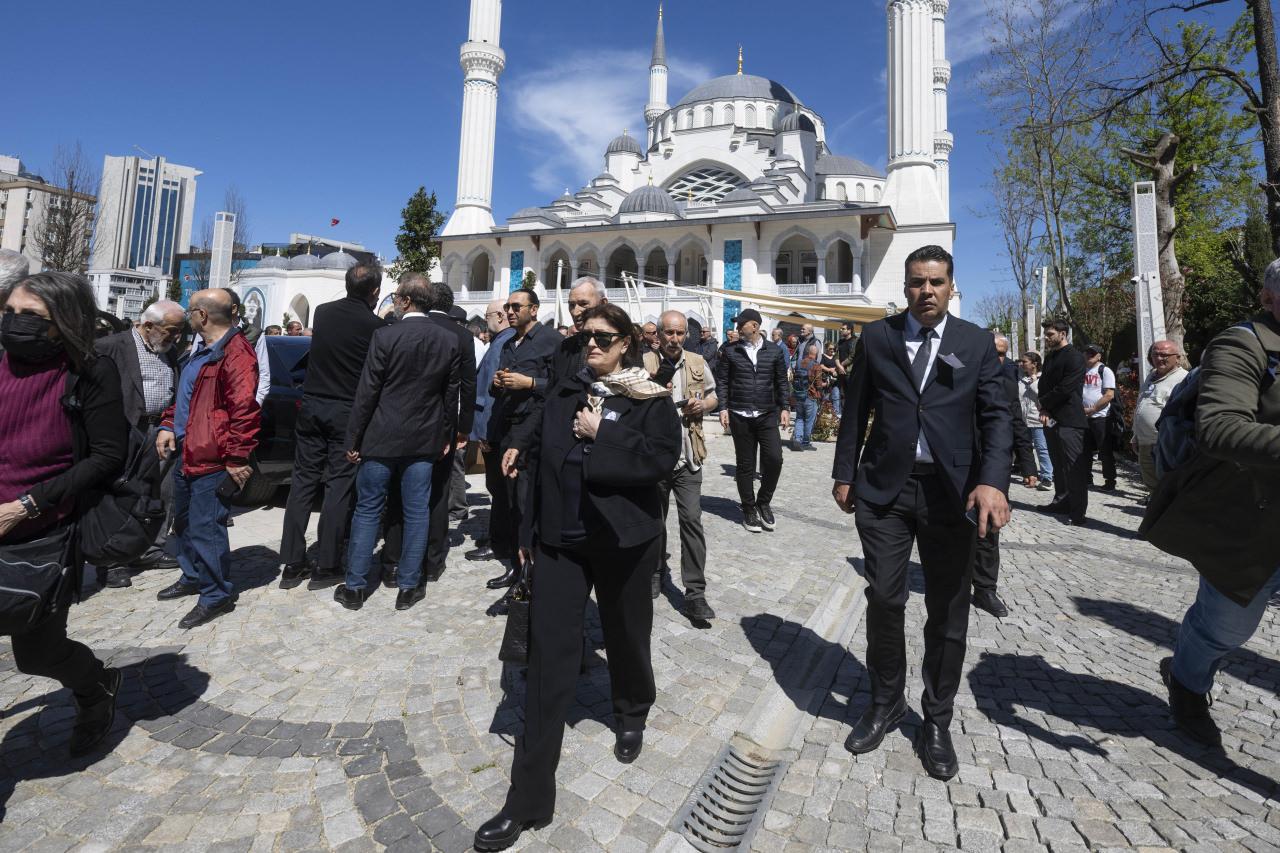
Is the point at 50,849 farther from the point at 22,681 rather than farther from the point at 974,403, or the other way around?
the point at 974,403

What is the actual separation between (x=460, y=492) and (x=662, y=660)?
3.59 m

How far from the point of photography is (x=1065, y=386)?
689 centimetres

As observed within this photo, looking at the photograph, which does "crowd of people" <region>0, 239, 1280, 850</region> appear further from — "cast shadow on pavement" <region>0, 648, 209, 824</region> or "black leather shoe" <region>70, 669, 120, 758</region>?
"cast shadow on pavement" <region>0, 648, 209, 824</region>

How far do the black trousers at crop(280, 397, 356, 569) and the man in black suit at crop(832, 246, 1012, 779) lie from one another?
130 inches

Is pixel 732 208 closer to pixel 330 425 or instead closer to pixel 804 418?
pixel 804 418

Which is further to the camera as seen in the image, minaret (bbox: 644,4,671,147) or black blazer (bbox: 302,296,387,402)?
minaret (bbox: 644,4,671,147)

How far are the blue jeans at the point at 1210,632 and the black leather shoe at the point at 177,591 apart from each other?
5332mm

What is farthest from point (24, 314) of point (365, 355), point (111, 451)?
point (365, 355)

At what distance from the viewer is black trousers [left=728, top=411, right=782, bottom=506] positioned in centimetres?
599

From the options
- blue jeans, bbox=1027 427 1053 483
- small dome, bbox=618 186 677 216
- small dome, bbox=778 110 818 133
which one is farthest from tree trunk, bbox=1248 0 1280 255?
small dome, bbox=778 110 818 133

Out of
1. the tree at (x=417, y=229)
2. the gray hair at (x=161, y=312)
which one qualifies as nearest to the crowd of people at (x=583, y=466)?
the gray hair at (x=161, y=312)

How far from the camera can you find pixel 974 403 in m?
2.55

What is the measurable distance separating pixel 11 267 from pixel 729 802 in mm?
3699

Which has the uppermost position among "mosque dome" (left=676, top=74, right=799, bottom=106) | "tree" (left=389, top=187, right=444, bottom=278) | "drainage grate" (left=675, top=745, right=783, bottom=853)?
"mosque dome" (left=676, top=74, right=799, bottom=106)
